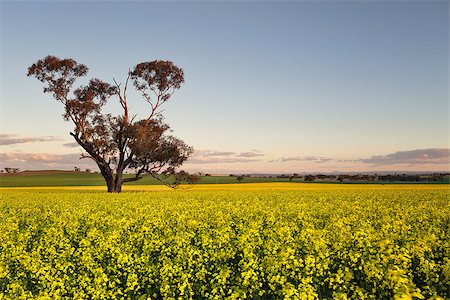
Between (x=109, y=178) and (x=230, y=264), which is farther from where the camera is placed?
(x=109, y=178)

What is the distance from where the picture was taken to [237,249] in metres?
13.4

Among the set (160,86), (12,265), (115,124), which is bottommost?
(12,265)

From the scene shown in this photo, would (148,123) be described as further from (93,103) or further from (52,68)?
(52,68)

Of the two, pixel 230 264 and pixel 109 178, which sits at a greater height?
pixel 109 178

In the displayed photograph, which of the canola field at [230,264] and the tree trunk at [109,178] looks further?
the tree trunk at [109,178]

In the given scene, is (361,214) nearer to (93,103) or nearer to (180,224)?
(180,224)

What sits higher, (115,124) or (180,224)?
(115,124)

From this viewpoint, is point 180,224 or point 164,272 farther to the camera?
point 180,224

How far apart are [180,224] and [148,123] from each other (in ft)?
141

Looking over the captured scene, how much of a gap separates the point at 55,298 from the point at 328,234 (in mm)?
9752

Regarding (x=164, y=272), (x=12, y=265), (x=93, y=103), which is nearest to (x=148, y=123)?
(x=93, y=103)

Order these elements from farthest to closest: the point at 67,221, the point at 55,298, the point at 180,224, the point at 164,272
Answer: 1. the point at 67,221
2. the point at 180,224
3. the point at 164,272
4. the point at 55,298

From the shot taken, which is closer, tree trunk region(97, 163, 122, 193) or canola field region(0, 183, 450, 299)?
canola field region(0, 183, 450, 299)

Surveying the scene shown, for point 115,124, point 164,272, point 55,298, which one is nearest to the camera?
point 55,298
